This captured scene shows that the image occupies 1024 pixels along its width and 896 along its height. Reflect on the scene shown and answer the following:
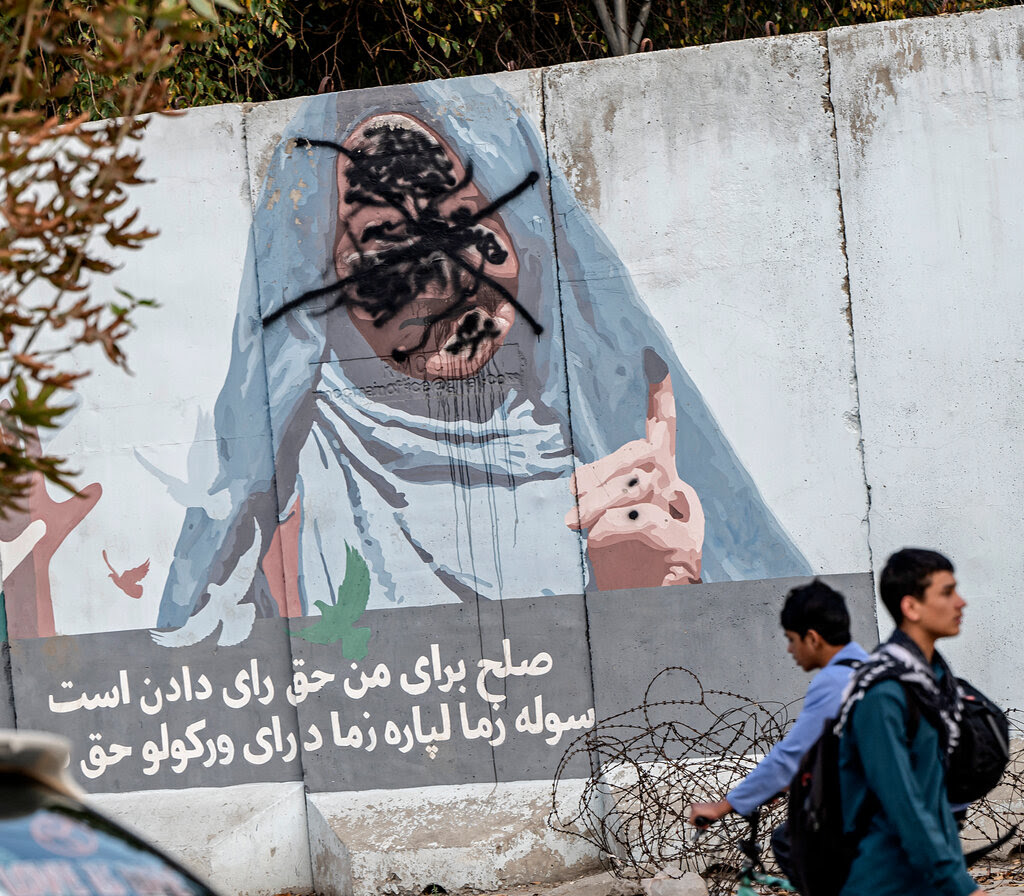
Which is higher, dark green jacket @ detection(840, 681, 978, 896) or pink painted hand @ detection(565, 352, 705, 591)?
pink painted hand @ detection(565, 352, 705, 591)

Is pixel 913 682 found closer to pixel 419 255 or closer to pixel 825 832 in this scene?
pixel 825 832

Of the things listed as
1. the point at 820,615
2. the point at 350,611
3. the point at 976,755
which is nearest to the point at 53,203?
the point at 820,615

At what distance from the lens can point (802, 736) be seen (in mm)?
3178

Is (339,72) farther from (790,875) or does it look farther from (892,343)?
(790,875)

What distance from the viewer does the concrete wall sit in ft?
19.1

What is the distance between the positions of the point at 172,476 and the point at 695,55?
134 inches

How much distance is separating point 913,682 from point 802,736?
49cm

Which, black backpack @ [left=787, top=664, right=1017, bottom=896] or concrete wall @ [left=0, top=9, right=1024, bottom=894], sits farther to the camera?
concrete wall @ [left=0, top=9, right=1024, bottom=894]

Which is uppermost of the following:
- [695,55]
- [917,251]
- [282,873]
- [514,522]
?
[695,55]

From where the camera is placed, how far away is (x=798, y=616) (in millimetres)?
3191

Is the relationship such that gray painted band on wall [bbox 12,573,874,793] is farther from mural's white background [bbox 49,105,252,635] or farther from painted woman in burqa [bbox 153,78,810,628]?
mural's white background [bbox 49,105,252,635]

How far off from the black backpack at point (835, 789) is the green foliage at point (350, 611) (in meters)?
3.44

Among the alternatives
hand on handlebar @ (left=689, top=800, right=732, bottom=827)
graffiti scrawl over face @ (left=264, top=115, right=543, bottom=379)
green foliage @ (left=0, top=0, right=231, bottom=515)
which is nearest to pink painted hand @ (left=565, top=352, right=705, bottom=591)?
graffiti scrawl over face @ (left=264, top=115, right=543, bottom=379)

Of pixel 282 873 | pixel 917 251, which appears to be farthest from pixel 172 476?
pixel 917 251
